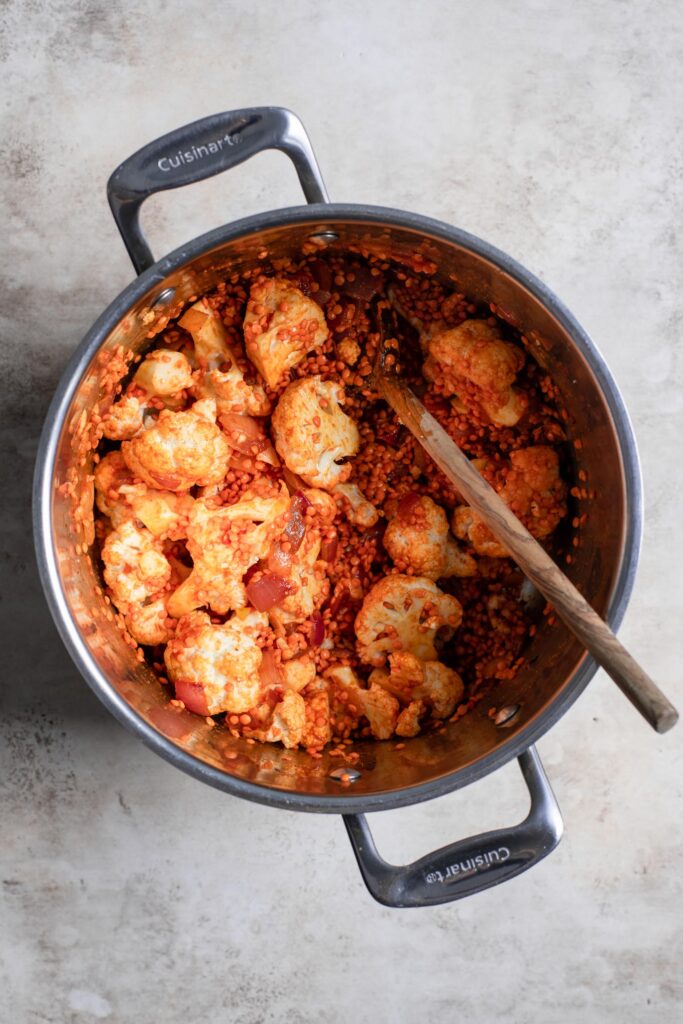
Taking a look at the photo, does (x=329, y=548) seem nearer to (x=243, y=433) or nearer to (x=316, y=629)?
(x=316, y=629)

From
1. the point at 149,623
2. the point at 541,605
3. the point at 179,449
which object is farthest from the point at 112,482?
the point at 541,605

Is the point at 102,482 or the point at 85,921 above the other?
the point at 102,482

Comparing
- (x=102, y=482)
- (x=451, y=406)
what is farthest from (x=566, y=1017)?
(x=102, y=482)

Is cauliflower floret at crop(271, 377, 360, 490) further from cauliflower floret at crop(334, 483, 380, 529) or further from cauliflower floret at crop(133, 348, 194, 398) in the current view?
cauliflower floret at crop(133, 348, 194, 398)

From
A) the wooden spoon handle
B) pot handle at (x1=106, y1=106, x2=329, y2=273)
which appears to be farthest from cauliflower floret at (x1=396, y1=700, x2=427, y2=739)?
pot handle at (x1=106, y1=106, x2=329, y2=273)

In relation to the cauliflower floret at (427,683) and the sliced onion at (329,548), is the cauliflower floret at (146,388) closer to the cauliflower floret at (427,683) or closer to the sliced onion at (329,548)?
the sliced onion at (329,548)

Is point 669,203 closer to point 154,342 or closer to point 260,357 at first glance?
point 260,357
